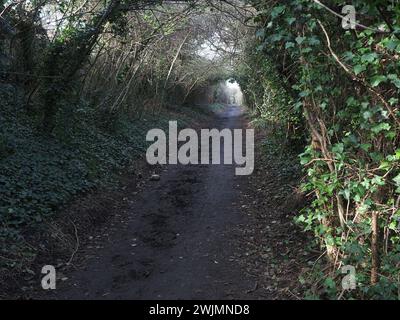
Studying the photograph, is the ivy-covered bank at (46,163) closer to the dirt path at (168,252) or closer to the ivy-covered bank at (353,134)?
the dirt path at (168,252)

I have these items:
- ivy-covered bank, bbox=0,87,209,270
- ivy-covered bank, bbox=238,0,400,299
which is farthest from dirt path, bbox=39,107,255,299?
ivy-covered bank, bbox=238,0,400,299

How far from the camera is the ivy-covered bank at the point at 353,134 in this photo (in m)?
3.89

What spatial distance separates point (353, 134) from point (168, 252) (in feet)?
10.1

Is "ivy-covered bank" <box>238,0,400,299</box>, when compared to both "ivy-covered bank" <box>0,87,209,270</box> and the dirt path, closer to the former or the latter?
the dirt path

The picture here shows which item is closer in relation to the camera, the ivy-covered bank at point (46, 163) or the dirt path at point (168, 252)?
the dirt path at point (168, 252)

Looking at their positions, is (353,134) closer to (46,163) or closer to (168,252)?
(168,252)

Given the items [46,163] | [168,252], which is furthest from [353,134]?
[46,163]

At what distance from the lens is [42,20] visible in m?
10.4

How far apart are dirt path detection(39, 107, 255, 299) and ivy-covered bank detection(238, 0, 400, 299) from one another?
129 cm

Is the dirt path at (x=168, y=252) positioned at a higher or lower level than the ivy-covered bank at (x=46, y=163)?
lower

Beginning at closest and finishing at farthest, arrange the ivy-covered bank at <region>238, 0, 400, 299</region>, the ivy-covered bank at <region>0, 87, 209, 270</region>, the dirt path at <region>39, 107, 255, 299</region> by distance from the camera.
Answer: the ivy-covered bank at <region>238, 0, 400, 299</region>, the dirt path at <region>39, 107, 255, 299</region>, the ivy-covered bank at <region>0, 87, 209, 270</region>

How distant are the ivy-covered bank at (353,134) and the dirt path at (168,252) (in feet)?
Answer: 4.23

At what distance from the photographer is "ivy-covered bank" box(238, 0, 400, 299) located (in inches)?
153

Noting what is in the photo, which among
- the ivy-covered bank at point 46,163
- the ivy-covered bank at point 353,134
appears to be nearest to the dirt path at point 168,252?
the ivy-covered bank at point 46,163
